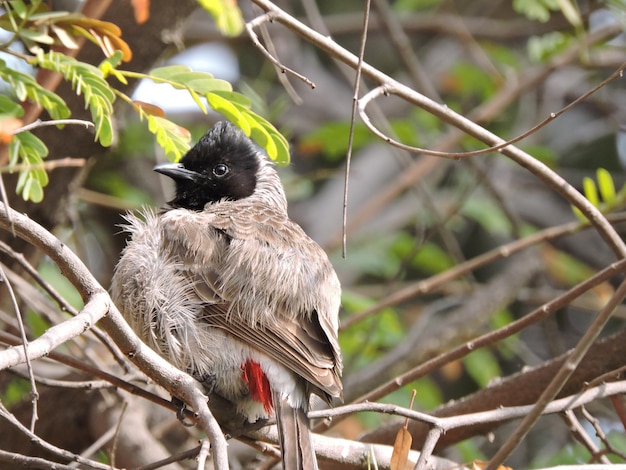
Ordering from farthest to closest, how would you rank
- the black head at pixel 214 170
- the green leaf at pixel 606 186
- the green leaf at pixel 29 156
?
1. the black head at pixel 214 170
2. the green leaf at pixel 606 186
3. the green leaf at pixel 29 156

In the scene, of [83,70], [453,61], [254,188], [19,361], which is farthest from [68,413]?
[453,61]

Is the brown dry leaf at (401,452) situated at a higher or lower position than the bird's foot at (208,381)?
lower

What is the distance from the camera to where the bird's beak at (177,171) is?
3326 millimetres

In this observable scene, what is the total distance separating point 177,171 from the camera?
3367 mm

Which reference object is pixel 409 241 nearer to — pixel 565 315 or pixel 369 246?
pixel 369 246

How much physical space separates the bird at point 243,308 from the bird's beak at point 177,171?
0.83 ft

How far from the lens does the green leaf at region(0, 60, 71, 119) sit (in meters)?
2.34

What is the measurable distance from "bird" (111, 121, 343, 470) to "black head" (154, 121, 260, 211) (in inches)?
13.4

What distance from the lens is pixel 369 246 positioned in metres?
5.39

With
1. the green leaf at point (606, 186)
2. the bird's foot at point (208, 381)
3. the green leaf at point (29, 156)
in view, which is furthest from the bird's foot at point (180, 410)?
the green leaf at point (606, 186)

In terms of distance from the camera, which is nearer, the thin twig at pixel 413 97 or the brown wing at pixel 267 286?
the thin twig at pixel 413 97

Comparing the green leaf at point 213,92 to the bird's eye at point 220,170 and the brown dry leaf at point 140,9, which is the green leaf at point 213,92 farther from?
the bird's eye at point 220,170

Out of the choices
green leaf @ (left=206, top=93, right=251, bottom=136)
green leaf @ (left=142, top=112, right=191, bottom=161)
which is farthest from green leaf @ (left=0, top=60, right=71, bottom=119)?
green leaf @ (left=206, top=93, right=251, bottom=136)

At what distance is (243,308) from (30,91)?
0.86m
